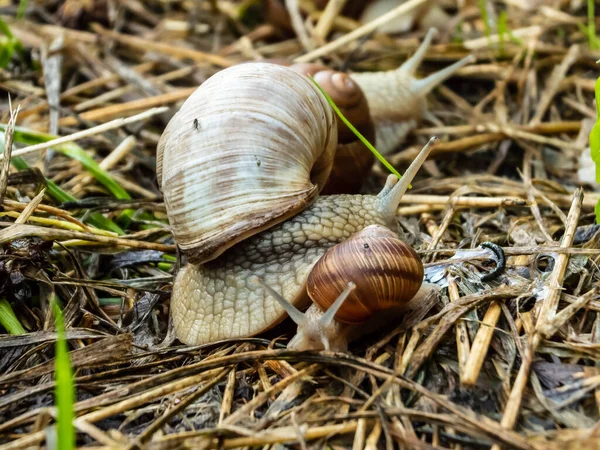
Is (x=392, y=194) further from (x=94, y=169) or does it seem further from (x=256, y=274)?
(x=94, y=169)

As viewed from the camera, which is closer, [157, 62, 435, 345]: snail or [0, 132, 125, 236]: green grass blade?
[157, 62, 435, 345]: snail

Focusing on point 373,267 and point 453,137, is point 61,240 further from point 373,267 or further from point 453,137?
point 453,137

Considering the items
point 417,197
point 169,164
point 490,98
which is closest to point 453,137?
point 490,98

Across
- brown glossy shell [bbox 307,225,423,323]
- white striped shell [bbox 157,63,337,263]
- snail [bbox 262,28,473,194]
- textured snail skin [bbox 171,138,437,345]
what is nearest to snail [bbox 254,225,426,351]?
brown glossy shell [bbox 307,225,423,323]

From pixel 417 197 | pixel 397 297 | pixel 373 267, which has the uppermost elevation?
pixel 373 267

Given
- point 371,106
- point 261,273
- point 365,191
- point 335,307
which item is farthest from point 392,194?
point 371,106

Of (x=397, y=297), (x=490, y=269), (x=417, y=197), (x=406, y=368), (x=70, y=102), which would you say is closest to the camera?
(x=406, y=368)

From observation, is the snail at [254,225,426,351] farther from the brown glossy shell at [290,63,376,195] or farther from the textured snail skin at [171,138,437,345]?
the brown glossy shell at [290,63,376,195]
